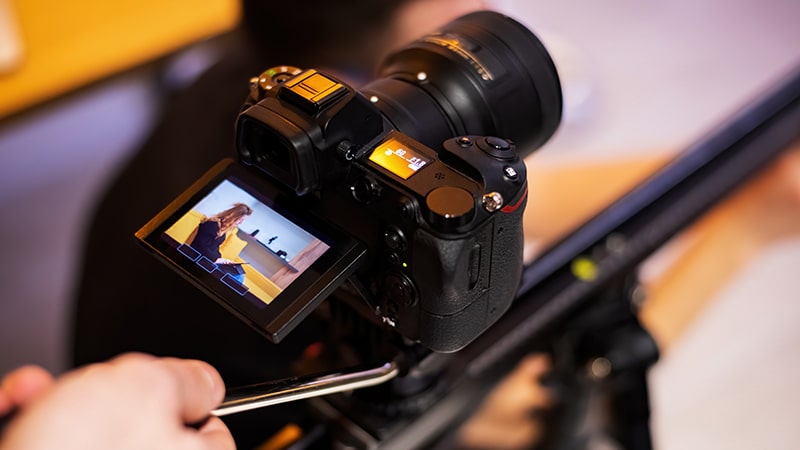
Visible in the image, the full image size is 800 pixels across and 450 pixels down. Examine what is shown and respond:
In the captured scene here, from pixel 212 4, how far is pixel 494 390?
0.92 meters

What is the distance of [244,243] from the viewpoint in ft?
1.79

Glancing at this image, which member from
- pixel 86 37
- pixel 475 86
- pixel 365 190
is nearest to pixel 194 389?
pixel 365 190

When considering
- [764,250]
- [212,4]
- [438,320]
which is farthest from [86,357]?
[764,250]

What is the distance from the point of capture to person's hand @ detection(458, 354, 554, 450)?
2.85 feet

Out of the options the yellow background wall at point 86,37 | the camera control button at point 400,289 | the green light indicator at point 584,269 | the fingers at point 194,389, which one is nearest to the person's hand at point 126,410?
the fingers at point 194,389

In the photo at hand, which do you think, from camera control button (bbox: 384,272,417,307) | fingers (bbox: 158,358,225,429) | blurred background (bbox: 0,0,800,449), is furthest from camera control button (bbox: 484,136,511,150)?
blurred background (bbox: 0,0,800,449)

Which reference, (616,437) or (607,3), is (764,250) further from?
(607,3)

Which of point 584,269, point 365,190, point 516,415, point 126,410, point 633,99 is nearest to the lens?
point 126,410

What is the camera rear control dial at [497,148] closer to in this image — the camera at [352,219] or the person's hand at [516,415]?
the camera at [352,219]

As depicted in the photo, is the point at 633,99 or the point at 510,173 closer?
the point at 510,173

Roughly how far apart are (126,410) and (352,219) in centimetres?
19

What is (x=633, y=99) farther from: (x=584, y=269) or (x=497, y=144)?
(x=497, y=144)

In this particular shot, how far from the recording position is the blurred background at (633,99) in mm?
879

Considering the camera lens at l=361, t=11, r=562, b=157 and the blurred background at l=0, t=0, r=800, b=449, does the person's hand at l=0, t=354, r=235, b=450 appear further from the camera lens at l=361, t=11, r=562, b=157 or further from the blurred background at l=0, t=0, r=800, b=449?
the blurred background at l=0, t=0, r=800, b=449
